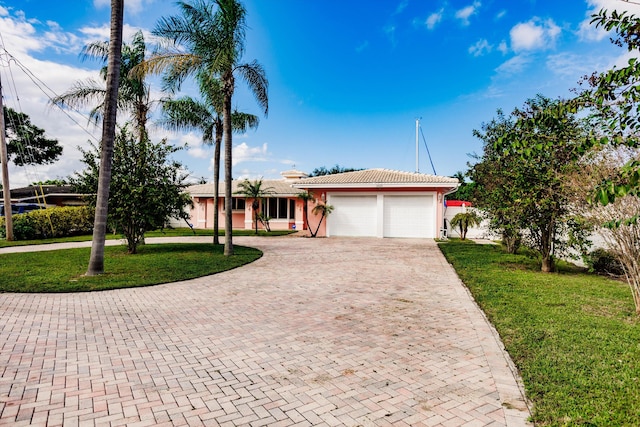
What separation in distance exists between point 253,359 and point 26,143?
1605 inches

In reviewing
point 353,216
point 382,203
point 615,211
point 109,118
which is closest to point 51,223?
point 109,118

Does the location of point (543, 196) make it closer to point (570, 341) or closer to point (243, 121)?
point (570, 341)

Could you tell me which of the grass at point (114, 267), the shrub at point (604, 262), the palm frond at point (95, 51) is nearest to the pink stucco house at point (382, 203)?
the grass at point (114, 267)

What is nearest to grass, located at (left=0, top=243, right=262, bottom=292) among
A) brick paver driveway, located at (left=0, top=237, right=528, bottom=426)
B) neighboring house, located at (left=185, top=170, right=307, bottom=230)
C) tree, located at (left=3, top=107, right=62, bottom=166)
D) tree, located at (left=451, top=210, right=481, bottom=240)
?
brick paver driveway, located at (left=0, top=237, right=528, bottom=426)

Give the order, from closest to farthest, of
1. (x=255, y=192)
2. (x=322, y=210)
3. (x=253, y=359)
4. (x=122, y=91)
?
(x=253, y=359) → (x=122, y=91) → (x=322, y=210) → (x=255, y=192)

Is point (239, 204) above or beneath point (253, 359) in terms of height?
above

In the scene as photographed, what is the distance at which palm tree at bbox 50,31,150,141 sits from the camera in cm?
1705

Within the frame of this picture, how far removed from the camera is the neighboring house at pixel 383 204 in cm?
2025

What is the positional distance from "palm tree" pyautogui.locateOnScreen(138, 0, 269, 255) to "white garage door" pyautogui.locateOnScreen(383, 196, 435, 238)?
10554 mm

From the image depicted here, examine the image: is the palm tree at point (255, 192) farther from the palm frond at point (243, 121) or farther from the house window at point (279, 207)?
the palm frond at point (243, 121)

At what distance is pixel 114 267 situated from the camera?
421 inches

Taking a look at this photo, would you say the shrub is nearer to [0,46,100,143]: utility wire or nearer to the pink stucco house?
the pink stucco house

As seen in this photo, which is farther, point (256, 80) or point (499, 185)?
point (256, 80)

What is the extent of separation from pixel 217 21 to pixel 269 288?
988 cm
